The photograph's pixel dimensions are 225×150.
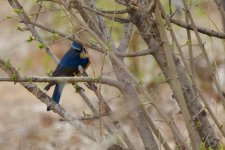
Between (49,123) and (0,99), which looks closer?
(49,123)

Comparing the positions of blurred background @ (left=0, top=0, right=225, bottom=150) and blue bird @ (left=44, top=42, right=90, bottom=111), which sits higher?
blue bird @ (left=44, top=42, right=90, bottom=111)

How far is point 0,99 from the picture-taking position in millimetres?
8914

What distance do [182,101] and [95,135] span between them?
56 cm

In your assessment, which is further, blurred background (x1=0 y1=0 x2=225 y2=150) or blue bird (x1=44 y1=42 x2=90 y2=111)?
blurred background (x1=0 y1=0 x2=225 y2=150)

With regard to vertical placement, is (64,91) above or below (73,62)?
below

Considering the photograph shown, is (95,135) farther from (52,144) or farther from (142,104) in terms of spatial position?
(52,144)

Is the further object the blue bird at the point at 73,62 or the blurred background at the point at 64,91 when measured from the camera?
the blurred background at the point at 64,91

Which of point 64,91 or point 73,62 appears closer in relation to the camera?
point 73,62

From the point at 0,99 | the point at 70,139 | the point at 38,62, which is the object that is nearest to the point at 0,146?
the point at 70,139

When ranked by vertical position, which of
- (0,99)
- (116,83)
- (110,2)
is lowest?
(0,99)

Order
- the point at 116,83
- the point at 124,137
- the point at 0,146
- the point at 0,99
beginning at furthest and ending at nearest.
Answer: the point at 0,99
the point at 0,146
the point at 124,137
the point at 116,83

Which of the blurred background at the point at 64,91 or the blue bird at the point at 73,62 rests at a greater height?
the blue bird at the point at 73,62

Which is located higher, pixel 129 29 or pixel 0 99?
pixel 129 29

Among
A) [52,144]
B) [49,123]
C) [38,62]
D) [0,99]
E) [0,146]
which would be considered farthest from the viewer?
[38,62]
